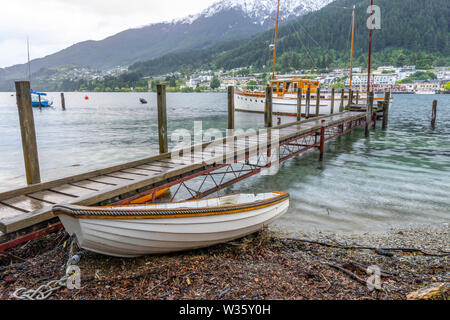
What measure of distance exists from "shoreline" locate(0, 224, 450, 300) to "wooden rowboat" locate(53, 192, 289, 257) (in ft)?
0.99

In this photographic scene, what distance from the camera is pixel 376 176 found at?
41.5ft

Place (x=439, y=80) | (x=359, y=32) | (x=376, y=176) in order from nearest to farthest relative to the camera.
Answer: (x=376, y=176) < (x=439, y=80) < (x=359, y=32)

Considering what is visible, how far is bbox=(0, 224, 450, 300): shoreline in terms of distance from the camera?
171 inches

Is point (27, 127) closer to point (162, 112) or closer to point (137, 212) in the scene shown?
point (137, 212)

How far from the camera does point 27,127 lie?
624cm

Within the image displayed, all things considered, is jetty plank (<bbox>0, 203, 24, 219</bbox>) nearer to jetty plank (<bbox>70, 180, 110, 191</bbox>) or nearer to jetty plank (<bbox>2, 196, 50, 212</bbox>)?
jetty plank (<bbox>2, 196, 50, 212</bbox>)

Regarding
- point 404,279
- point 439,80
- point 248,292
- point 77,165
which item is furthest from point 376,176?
point 439,80

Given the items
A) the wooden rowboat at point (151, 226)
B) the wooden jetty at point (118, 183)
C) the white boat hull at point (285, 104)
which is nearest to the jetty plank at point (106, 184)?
the wooden jetty at point (118, 183)

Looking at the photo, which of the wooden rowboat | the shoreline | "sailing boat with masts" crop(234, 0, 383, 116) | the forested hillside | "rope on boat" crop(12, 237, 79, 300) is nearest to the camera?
"rope on boat" crop(12, 237, 79, 300)

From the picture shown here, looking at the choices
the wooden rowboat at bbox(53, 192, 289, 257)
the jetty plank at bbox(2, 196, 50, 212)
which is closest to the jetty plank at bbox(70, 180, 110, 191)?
the jetty plank at bbox(2, 196, 50, 212)

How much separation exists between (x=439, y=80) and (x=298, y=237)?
167 meters

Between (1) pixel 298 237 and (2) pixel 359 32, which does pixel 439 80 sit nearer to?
(2) pixel 359 32

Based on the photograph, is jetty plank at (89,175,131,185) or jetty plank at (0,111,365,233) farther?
jetty plank at (89,175,131,185)

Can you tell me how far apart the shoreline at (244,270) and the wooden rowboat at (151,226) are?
30 cm
